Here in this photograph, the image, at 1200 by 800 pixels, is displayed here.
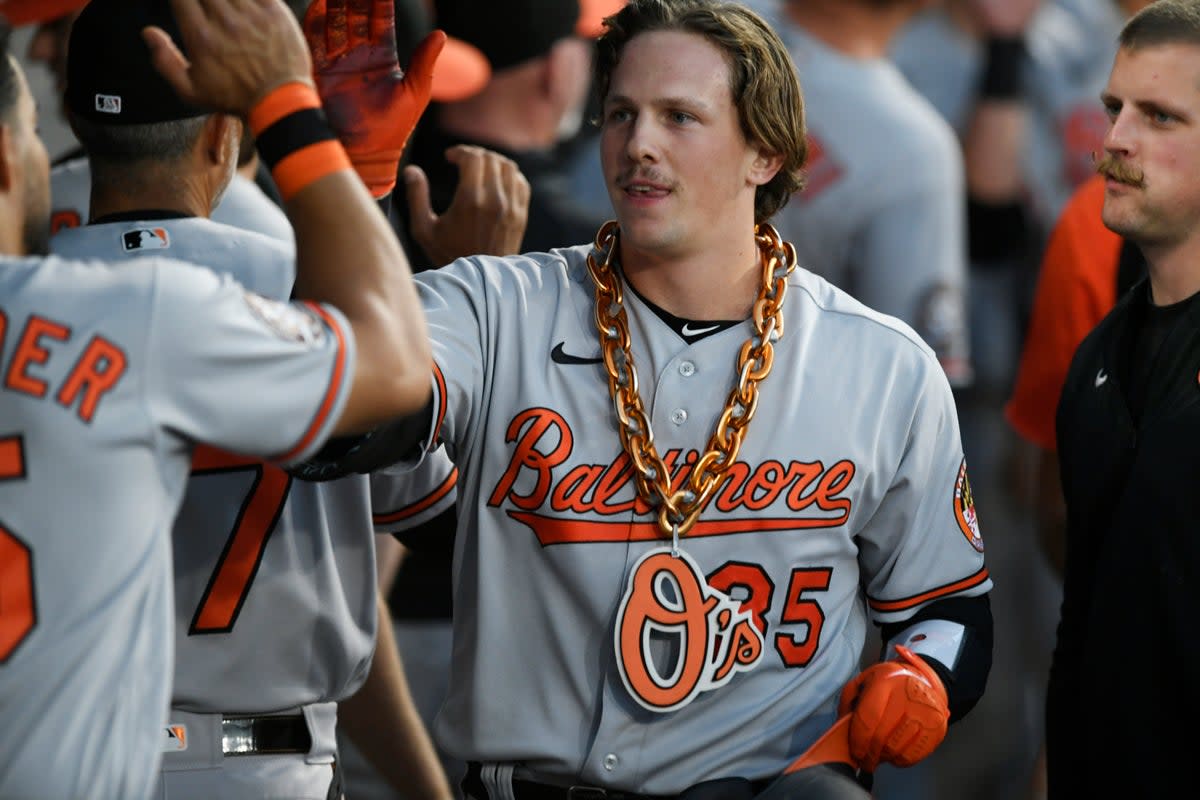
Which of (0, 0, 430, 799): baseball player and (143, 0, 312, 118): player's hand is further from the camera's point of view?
(143, 0, 312, 118): player's hand

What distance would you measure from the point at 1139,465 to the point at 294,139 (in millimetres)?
1655

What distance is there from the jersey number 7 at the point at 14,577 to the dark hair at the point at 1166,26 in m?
2.27

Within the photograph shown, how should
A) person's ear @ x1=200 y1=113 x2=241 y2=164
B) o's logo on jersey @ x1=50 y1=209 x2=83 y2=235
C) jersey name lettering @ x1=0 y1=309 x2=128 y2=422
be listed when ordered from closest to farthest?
jersey name lettering @ x1=0 y1=309 x2=128 y2=422, person's ear @ x1=200 y1=113 x2=241 y2=164, o's logo on jersey @ x1=50 y1=209 x2=83 y2=235

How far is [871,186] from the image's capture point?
532cm

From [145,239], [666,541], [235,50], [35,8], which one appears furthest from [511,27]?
[235,50]

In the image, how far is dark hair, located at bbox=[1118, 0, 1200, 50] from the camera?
3.05 meters

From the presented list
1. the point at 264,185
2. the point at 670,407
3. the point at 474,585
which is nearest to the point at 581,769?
the point at 474,585

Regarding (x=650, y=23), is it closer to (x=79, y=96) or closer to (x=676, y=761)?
(x=79, y=96)

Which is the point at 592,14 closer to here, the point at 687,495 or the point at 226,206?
the point at 226,206

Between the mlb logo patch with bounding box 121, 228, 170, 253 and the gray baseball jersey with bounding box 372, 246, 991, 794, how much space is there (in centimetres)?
44

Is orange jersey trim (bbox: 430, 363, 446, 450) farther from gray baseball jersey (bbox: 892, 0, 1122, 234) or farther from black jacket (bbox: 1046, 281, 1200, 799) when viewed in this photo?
gray baseball jersey (bbox: 892, 0, 1122, 234)

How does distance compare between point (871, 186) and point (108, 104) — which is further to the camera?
point (871, 186)

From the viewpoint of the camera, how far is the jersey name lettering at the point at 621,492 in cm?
263

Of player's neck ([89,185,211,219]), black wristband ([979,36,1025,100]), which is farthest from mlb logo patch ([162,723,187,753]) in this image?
black wristband ([979,36,1025,100])
